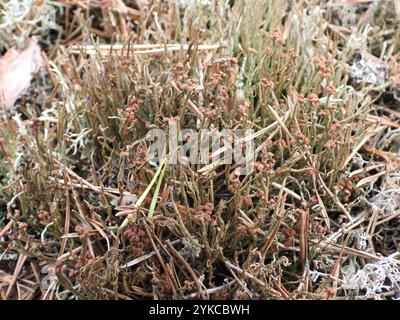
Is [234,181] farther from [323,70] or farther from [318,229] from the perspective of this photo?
[323,70]

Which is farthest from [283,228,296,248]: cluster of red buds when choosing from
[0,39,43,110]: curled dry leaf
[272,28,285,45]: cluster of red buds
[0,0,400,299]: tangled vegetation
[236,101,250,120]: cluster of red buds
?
[0,39,43,110]: curled dry leaf

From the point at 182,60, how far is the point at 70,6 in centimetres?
75

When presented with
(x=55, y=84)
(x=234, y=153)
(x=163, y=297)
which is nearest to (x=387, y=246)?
(x=234, y=153)

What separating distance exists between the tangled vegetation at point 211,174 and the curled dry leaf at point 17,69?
5 centimetres

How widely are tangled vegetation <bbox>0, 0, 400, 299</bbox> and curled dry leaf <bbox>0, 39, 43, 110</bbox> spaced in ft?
0.15

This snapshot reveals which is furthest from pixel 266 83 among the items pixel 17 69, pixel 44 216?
pixel 17 69

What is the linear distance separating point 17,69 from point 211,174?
1.07m

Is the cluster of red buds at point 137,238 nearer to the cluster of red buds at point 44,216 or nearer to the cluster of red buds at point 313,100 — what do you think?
the cluster of red buds at point 44,216

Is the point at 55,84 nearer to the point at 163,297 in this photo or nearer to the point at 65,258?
the point at 65,258

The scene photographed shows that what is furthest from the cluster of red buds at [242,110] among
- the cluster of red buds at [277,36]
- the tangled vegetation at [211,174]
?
the cluster of red buds at [277,36]

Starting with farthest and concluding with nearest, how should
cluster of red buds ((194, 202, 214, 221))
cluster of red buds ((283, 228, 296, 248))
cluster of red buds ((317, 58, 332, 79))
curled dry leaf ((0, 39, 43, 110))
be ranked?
1. curled dry leaf ((0, 39, 43, 110))
2. cluster of red buds ((317, 58, 332, 79))
3. cluster of red buds ((283, 228, 296, 248))
4. cluster of red buds ((194, 202, 214, 221))

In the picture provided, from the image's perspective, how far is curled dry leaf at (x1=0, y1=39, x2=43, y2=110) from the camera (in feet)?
7.54

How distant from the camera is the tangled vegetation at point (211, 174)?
178 cm

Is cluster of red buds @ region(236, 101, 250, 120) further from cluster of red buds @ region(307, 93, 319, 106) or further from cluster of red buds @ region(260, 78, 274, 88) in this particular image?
cluster of red buds @ region(307, 93, 319, 106)
